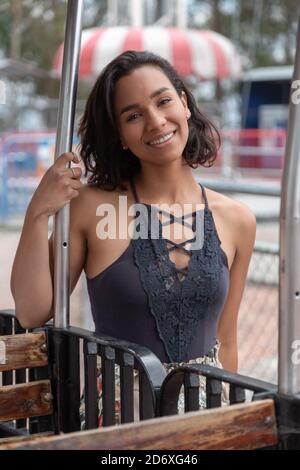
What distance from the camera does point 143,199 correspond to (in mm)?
2178

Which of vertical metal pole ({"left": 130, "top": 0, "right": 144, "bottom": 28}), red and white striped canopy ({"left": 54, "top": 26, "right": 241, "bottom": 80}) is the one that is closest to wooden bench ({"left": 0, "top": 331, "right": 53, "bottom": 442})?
red and white striped canopy ({"left": 54, "top": 26, "right": 241, "bottom": 80})

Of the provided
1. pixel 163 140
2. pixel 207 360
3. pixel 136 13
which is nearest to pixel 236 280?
pixel 207 360

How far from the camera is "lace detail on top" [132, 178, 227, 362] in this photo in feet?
6.70

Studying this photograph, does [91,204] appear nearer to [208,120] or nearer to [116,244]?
[116,244]

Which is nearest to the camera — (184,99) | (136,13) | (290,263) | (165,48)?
(290,263)

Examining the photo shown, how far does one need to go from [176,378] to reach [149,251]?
410 mm

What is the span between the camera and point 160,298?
2.04 metres

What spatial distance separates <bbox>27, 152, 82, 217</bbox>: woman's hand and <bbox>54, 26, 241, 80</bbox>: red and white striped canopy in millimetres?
9533

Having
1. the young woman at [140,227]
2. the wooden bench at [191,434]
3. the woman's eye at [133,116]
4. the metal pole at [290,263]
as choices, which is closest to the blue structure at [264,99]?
the young woman at [140,227]

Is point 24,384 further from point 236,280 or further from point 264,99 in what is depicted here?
point 264,99

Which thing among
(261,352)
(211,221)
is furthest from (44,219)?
(261,352)

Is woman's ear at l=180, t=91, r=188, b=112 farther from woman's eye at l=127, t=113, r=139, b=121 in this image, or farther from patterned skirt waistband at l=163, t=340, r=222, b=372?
patterned skirt waistband at l=163, t=340, r=222, b=372

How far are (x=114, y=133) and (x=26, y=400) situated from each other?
682 mm

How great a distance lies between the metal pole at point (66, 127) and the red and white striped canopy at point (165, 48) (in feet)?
30.9
